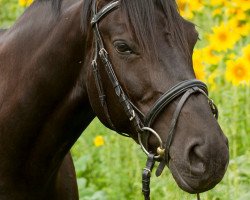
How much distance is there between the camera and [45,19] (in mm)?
3021

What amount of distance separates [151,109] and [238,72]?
6.56 ft

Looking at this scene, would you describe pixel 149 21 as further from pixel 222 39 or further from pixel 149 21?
pixel 222 39

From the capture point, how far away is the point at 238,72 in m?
4.53

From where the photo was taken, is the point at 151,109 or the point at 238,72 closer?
the point at 151,109

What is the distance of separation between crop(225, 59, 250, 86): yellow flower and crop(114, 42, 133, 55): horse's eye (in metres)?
1.93

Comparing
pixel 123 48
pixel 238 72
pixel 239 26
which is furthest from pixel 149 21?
pixel 239 26

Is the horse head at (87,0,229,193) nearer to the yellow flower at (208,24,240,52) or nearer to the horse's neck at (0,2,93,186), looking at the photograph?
the horse's neck at (0,2,93,186)

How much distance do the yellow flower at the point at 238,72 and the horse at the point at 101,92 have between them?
1609 millimetres

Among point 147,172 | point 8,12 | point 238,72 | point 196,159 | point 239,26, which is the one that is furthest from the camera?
point 8,12

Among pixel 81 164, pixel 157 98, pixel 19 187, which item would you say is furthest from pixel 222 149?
pixel 81 164

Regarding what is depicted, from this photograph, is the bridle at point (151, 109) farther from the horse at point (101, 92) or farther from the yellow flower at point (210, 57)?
the yellow flower at point (210, 57)

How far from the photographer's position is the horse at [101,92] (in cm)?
256

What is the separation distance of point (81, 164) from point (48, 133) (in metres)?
2.10

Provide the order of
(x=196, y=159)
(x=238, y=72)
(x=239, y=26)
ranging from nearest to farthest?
(x=196, y=159)
(x=238, y=72)
(x=239, y=26)
